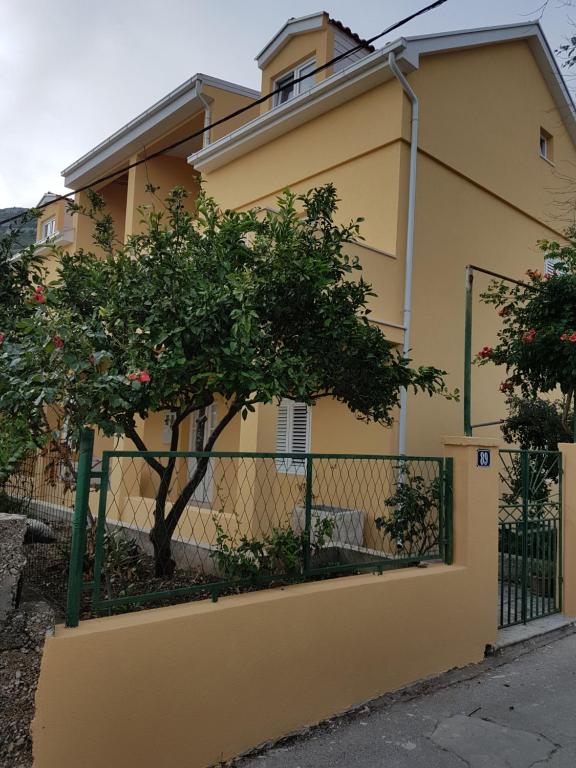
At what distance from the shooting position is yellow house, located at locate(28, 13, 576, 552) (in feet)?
26.9

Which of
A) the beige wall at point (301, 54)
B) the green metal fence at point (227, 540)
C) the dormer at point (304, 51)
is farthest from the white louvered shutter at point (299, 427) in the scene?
the beige wall at point (301, 54)

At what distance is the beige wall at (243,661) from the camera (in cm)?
293

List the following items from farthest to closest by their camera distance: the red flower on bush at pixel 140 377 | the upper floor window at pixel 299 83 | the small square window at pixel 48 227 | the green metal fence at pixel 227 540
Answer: the small square window at pixel 48 227 → the upper floor window at pixel 299 83 → the red flower on bush at pixel 140 377 → the green metal fence at pixel 227 540

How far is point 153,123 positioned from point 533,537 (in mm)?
9949

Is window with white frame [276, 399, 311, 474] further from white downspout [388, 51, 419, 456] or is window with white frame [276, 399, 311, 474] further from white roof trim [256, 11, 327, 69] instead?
white roof trim [256, 11, 327, 69]

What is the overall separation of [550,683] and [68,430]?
413cm

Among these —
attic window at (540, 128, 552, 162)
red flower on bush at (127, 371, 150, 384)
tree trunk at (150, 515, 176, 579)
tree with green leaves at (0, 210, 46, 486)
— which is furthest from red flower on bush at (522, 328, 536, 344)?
attic window at (540, 128, 552, 162)

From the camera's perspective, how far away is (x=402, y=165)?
324 inches

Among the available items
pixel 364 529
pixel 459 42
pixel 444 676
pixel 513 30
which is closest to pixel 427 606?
pixel 444 676

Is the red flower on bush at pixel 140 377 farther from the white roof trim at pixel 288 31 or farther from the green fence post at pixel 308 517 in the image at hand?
the white roof trim at pixel 288 31

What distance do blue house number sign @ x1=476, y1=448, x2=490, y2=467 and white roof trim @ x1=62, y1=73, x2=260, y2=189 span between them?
8.61 meters

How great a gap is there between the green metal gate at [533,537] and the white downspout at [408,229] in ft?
5.16

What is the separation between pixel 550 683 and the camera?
4695mm

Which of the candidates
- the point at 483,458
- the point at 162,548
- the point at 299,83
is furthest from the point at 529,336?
the point at 299,83
